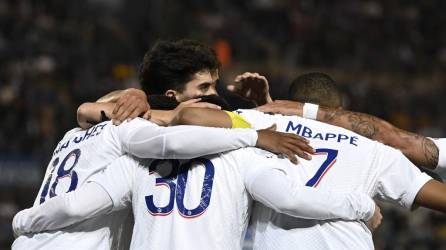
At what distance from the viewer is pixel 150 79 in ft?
15.0

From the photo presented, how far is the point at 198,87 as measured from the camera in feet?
14.5

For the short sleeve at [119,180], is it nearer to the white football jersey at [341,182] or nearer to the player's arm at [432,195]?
the white football jersey at [341,182]

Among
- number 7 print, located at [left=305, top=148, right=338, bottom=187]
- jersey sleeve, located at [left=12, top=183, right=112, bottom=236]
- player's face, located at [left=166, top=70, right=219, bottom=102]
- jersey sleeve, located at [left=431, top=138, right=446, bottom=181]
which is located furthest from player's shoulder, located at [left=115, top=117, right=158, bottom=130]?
jersey sleeve, located at [left=431, top=138, right=446, bottom=181]

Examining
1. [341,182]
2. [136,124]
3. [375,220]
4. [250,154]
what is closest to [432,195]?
[375,220]

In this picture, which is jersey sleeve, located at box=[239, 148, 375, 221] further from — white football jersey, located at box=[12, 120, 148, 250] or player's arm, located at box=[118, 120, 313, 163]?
white football jersey, located at box=[12, 120, 148, 250]

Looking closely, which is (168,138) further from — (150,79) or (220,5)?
(220,5)

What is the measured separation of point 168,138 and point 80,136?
677mm

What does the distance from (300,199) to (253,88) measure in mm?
1267

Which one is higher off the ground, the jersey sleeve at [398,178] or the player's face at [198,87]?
the player's face at [198,87]

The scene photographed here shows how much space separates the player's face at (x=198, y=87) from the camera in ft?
14.5

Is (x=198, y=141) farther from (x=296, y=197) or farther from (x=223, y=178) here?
(x=296, y=197)

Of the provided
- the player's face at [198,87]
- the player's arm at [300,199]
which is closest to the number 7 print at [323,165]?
the player's arm at [300,199]

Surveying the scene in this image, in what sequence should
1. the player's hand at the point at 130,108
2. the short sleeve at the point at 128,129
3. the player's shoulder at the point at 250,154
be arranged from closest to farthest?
the player's shoulder at the point at 250,154 → the short sleeve at the point at 128,129 → the player's hand at the point at 130,108

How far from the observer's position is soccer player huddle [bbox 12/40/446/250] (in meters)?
3.81
